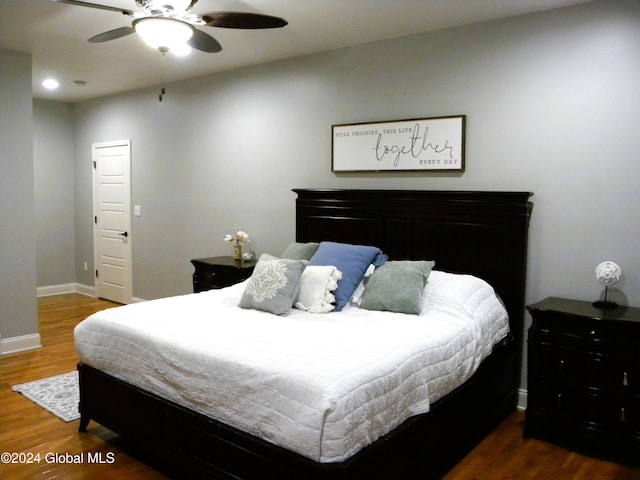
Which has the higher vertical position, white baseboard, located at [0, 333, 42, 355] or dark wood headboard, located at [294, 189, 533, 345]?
dark wood headboard, located at [294, 189, 533, 345]

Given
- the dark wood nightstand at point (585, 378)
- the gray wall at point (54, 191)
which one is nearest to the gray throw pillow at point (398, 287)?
the dark wood nightstand at point (585, 378)

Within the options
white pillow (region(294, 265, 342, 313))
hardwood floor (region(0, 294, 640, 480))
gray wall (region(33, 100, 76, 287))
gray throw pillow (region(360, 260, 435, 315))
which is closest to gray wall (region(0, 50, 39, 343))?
hardwood floor (region(0, 294, 640, 480))

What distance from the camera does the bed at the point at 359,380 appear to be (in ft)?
6.51

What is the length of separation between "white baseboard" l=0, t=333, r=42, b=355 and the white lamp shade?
4583mm

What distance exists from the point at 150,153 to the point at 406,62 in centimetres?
336

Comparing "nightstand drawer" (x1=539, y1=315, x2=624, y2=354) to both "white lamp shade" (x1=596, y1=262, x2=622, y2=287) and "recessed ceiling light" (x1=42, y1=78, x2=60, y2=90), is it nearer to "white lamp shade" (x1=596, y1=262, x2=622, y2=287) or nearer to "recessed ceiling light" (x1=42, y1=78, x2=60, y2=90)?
"white lamp shade" (x1=596, y1=262, x2=622, y2=287)

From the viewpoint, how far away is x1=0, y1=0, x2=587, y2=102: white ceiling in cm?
320

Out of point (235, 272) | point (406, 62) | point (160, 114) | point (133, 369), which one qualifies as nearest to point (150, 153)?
point (160, 114)

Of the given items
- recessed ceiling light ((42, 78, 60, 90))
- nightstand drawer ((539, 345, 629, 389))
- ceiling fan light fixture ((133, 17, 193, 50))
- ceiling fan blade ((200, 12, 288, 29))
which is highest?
recessed ceiling light ((42, 78, 60, 90))

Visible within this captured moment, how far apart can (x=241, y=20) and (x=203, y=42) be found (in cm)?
40

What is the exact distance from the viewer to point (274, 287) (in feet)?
10.2

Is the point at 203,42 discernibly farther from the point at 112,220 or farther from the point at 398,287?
the point at 112,220

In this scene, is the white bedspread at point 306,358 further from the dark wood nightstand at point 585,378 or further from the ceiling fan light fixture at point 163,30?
the ceiling fan light fixture at point 163,30

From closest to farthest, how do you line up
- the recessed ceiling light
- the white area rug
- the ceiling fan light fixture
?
the ceiling fan light fixture < the white area rug < the recessed ceiling light
